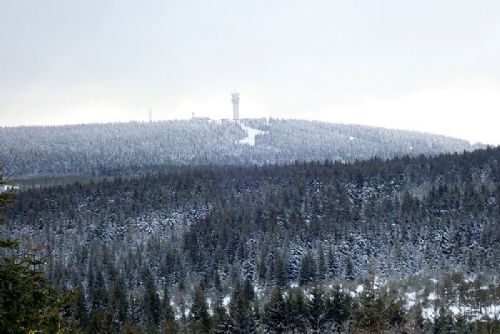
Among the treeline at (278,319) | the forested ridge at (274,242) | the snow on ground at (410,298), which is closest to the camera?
the treeline at (278,319)

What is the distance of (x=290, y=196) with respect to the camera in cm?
16425

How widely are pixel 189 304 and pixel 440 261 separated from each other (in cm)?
5440

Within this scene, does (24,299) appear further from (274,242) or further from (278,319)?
(274,242)

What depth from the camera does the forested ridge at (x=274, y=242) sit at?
87.9m

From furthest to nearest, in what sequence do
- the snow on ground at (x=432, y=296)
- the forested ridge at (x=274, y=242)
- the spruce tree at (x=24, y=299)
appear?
1. the snow on ground at (x=432, y=296)
2. the forested ridge at (x=274, y=242)
3. the spruce tree at (x=24, y=299)

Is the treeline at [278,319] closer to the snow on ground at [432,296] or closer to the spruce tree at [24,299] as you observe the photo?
the snow on ground at [432,296]

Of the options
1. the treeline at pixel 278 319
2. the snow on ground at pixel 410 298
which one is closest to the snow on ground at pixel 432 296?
the snow on ground at pixel 410 298

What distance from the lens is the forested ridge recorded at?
8794 centimetres

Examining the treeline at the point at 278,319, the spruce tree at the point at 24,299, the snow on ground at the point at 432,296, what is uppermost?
the spruce tree at the point at 24,299

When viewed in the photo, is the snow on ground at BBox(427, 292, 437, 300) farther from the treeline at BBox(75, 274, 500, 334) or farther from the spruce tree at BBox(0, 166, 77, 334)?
the spruce tree at BBox(0, 166, 77, 334)

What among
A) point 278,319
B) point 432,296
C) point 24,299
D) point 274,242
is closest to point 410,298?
point 432,296

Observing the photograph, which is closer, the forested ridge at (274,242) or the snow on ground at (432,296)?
the forested ridge at (274,242)

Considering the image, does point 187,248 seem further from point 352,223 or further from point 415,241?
point 415,241

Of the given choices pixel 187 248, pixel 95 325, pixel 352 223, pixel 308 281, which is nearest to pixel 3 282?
pixel 95 325
